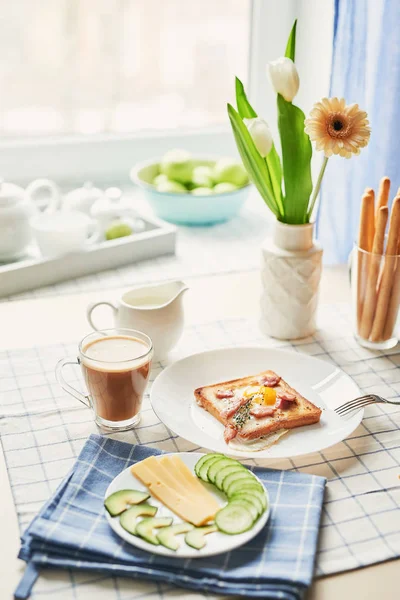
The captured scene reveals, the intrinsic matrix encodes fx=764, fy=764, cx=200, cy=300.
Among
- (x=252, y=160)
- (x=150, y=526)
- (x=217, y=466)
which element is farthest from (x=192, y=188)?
(x=150, y=526)

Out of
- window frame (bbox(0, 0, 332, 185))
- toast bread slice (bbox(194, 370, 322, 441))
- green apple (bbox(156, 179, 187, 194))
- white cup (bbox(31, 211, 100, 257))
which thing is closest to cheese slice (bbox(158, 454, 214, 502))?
toast bread slice (bbox(194, 370, 322, 441))

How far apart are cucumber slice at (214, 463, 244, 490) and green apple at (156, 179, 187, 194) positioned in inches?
40.8

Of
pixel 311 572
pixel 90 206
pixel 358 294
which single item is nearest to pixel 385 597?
pixel 311 572

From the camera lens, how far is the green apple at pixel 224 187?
1.93 meters

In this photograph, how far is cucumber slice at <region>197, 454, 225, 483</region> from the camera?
0.96 m

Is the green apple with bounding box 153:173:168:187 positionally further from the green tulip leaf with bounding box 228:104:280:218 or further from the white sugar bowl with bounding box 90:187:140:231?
the green tulip leaf with bounding box 228:104:280:218

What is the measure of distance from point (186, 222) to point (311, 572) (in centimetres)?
124

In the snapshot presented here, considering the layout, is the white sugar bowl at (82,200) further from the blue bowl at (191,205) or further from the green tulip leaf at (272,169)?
the green tulip leaf at (272,169)

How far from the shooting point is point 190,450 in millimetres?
1066

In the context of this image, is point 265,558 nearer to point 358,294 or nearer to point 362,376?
point 362,376

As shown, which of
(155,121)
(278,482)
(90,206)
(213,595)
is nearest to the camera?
(213,595)

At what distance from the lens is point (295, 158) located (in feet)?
4.29

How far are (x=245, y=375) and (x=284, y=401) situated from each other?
5.9 inches

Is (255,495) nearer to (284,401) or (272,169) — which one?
(284,401)
